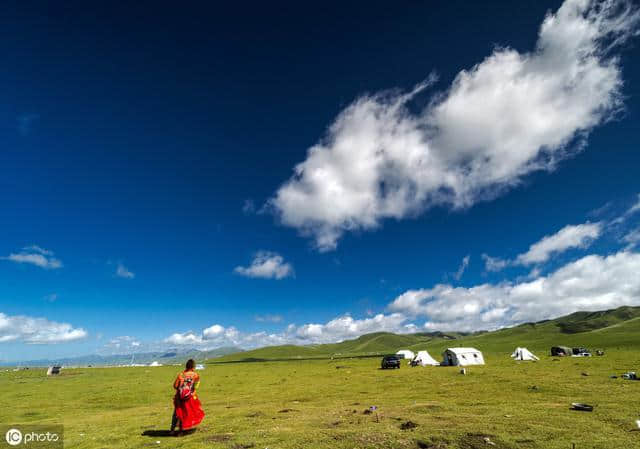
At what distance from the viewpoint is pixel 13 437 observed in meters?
19.0

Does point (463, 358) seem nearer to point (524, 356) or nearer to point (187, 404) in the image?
point (524, 356)

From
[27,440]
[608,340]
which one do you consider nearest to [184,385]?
[27,440]

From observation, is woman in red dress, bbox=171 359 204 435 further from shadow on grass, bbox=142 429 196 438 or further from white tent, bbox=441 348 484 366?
white tent, bbox=441 348 484 366

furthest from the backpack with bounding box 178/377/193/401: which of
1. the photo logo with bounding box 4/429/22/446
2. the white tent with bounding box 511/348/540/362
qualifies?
the white tent with bounding box 511/348/540/362

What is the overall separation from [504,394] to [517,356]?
2666 inches

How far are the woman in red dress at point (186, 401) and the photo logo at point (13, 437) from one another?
882cm

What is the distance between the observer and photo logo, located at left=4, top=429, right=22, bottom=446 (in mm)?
17712

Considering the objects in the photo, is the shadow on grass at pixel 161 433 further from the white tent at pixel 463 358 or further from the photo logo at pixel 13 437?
the white tent at pixel 463 358

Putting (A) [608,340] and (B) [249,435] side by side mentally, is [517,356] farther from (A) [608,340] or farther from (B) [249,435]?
(A) [608,340]

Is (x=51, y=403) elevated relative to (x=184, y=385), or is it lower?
lower

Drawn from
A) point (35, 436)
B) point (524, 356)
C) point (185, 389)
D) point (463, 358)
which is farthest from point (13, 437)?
point (524, 356)

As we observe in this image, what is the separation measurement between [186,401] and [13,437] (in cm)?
1126

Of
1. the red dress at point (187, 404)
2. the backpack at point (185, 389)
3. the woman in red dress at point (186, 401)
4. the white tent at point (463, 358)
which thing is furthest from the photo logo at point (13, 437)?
the white tent at point (463, 358)

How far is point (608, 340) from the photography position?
165375mm
